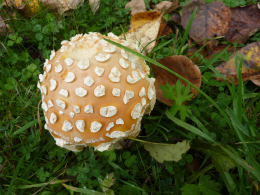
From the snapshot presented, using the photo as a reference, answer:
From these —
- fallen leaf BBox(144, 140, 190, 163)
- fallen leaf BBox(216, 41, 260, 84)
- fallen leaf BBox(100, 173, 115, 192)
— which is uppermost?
fallen leaf BBox(216, 41, 260, 84)

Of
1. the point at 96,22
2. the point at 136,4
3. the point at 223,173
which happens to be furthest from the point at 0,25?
the point at 223,173

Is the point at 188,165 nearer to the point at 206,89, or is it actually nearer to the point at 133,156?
the point at 133,156

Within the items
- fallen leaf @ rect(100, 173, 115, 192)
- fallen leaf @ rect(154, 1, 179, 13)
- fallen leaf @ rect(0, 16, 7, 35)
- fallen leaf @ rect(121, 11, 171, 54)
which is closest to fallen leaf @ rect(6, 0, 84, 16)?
fallen leaf @ rect(0, 16, 7, 35)

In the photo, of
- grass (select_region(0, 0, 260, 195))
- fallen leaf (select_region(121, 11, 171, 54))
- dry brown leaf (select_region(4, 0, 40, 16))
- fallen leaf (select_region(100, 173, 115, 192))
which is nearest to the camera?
grass (select_region(0, 0, 260, 195))

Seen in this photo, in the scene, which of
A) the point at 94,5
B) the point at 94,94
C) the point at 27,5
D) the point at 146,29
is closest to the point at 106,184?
the point at 94,94

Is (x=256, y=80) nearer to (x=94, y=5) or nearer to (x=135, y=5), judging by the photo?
(x=135, y=5)

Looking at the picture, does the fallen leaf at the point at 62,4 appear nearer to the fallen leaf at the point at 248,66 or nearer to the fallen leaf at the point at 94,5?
the fallen leaf at the point at 94,5

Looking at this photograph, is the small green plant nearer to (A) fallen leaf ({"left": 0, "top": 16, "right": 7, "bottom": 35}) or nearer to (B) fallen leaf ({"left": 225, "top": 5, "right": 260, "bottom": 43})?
(B) fallen leaf ({"left": 225, "top": 5, "right": 260, "bottom": 43})
